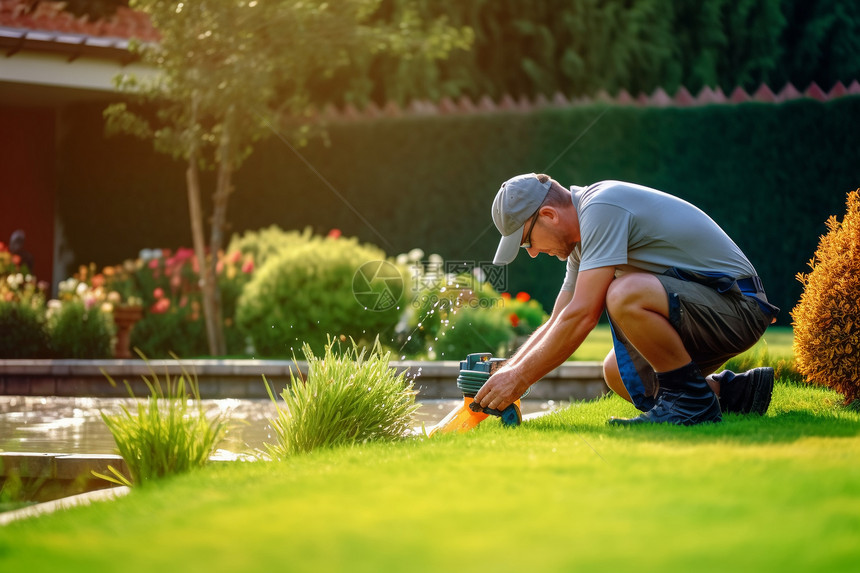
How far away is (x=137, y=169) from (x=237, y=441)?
9052 millimetres

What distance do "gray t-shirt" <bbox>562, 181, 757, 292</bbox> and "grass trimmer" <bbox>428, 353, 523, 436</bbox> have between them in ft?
2.27

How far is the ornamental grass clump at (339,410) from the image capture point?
4422mm

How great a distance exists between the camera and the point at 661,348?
4031mm

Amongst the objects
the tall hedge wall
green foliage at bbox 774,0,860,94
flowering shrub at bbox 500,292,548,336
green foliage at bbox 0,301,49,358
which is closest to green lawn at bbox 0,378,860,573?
flowering shrub at bbox 500,292,548,336

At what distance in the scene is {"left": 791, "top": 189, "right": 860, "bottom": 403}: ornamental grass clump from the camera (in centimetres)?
485

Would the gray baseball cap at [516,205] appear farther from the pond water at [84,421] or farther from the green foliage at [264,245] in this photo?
the green foliage at [264,245]

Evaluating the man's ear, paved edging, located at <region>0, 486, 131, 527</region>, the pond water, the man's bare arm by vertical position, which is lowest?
the pond water

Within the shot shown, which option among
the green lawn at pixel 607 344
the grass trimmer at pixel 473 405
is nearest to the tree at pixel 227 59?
the green lawn at pixel 607 344

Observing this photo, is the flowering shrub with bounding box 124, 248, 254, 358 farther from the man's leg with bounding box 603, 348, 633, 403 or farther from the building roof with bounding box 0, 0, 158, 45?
the man's leg with bounding box 603, 348, 633, 403

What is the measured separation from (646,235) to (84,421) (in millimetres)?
4188

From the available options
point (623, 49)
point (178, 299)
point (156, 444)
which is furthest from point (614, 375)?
point (623, 49)

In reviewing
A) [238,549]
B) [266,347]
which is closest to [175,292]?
[266,347]

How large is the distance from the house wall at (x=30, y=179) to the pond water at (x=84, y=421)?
24.3ft

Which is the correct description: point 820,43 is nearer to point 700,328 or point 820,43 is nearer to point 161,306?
point 161,306
